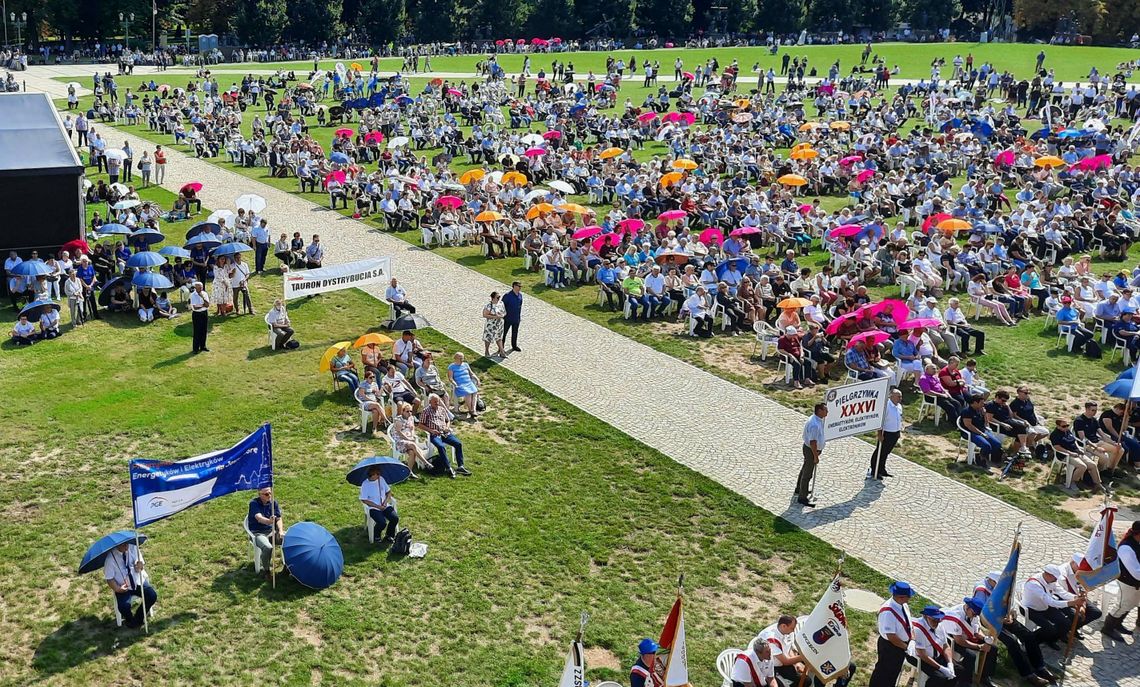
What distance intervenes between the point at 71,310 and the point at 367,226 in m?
10.2

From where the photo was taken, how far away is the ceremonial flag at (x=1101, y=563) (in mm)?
11938

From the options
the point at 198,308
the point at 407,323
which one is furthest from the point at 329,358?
the point at 198,308

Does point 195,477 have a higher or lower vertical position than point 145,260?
lower

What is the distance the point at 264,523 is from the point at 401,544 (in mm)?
1646

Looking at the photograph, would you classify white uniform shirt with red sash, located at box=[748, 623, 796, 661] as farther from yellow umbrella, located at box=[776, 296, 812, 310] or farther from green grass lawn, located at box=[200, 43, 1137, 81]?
green grass lawn, located at box=[200, 43, 1137, 81]

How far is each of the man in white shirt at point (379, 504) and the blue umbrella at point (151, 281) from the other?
10.5m

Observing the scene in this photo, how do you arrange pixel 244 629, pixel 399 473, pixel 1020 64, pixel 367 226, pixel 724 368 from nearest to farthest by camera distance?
1. pixel 244 629
2. pixel 399 473
3. pixel 724 368
4. pixel 367 226
5. pixel 1020 64

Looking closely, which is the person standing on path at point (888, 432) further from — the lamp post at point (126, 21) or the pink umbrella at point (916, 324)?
the lamp post at point (126, 21)

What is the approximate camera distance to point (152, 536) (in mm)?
13555

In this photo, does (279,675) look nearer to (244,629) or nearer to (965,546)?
(244,629)

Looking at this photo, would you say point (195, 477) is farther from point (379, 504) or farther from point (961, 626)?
point (961, 626)

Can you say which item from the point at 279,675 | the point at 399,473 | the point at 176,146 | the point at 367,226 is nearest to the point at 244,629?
the point at 279,675

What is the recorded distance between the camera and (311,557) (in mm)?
12328

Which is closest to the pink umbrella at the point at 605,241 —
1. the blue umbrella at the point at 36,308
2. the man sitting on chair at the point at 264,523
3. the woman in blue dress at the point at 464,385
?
the woman in blue dress at the point at 464,385
